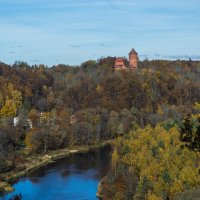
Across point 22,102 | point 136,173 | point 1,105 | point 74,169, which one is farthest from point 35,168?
point 22,102

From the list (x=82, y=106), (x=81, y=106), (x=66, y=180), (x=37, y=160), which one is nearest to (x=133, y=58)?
(x=81, y=106)

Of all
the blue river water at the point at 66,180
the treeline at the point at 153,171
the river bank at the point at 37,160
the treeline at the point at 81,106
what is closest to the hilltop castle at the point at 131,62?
the treeline at the point at 81,106

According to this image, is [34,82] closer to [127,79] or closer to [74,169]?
[127,79]

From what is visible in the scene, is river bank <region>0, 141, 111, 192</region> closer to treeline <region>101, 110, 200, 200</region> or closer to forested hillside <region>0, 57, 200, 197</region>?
forested hillside <region>0, 57, 200, 197</region>

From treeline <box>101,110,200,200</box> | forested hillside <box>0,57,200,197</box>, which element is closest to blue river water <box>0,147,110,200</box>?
treeline <box>101,110,200,200</box>

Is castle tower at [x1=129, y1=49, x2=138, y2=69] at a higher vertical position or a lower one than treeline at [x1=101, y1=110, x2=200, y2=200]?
higher

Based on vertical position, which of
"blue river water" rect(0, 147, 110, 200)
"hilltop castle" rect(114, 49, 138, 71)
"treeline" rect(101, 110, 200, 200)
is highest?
"hilltop castle" rect(114, 49, 138, 71)

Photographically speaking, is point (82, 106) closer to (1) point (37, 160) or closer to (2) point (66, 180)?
(1) point (37, 160)
